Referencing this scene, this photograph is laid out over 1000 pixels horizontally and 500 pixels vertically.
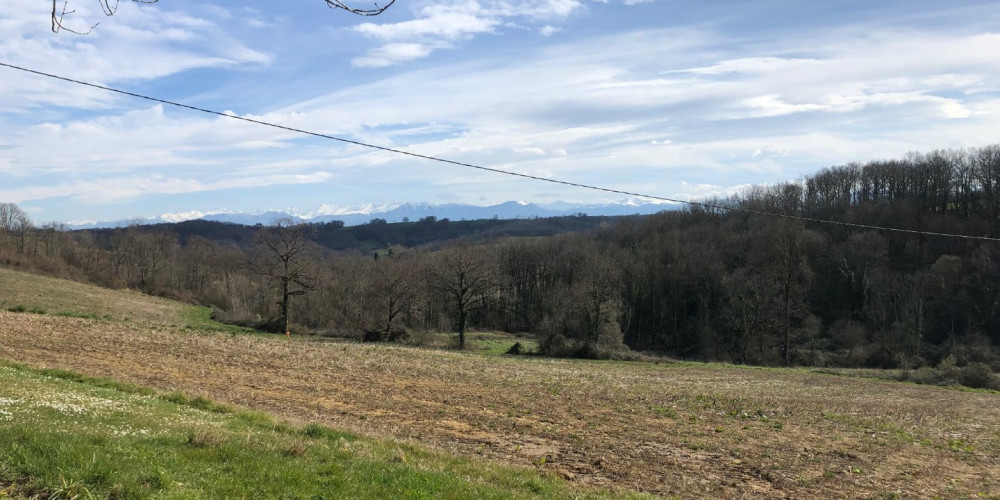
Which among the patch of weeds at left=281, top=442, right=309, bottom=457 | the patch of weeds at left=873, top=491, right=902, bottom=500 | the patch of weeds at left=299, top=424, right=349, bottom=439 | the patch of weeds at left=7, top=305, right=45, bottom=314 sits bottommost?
the patch of weeds at left=873, top=491, right=902, bottom=500

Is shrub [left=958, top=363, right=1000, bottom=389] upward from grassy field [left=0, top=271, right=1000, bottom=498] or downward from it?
downward

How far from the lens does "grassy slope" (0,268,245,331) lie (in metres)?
42.5

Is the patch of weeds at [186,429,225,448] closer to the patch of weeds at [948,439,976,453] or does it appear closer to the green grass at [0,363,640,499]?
the green grass at [0,363,640,499]

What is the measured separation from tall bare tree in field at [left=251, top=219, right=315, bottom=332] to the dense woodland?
23cm

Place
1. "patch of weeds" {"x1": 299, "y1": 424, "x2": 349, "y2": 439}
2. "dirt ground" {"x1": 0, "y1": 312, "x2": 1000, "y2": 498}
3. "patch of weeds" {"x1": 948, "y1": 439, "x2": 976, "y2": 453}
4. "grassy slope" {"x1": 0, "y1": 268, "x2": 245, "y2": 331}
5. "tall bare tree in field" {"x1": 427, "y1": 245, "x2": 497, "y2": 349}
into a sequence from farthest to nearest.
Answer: "tall bare tree in field" {"x1": 427, "y1": 245, "x2": 497, "y2": 349} → "grassy slope" {"x1": 0, "y1": 268, "x2": 245, "y2": 331} → "patch of weeds" {"x1": 948, "y1": 439, "x2": 976, "y2": 453} → "dirt ground" {"x1": 0, "y1": 312, "x2": 1000, "y2": 498} → "patch of weeds" {"x1": 299, "y1": 424, "x2": 349, "y2": 439}

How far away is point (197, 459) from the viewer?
816 centimetres

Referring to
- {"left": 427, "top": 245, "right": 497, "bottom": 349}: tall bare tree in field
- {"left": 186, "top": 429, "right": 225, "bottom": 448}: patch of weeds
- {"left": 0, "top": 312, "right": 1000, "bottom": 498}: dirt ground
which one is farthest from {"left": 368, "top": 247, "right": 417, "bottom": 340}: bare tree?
{"left": 186, "top": 429, "right": 225, "bottom": 448}: patch of weeds

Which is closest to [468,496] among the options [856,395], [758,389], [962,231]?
[758,389]

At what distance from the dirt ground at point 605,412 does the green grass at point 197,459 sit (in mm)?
2206

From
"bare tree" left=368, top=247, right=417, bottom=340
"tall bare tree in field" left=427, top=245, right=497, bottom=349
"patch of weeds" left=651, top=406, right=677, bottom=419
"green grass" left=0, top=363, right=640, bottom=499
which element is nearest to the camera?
"green grass" left=0, top=363, right=640, bottom=499

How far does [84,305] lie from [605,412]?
48259mm

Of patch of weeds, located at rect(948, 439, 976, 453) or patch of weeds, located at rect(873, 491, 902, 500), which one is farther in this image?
patch of weeds, located at rect(948, 439, 976, 453)

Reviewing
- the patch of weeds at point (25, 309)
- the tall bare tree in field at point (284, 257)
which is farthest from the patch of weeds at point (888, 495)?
the tall bare tree in field at point (284, 257)

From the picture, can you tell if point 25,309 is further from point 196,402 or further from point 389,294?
point 196,402
